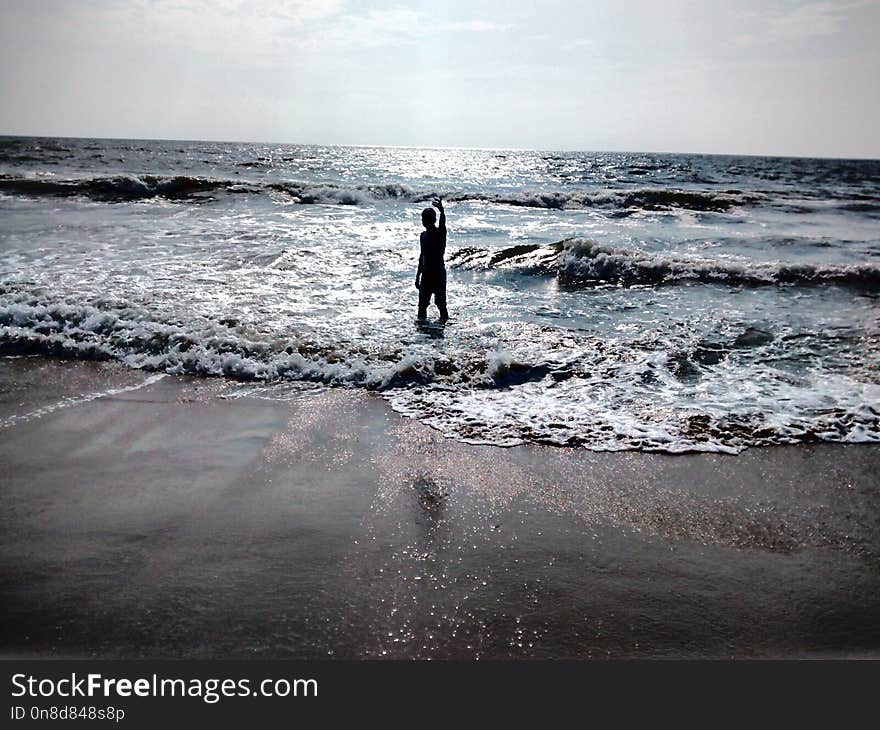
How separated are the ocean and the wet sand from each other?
0.71 m

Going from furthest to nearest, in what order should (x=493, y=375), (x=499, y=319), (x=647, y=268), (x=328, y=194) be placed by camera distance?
(x=328, y=194)
(x=647, y=268)
(x=499, y=319)
(x=493, y=375)

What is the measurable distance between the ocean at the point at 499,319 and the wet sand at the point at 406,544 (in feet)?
2.33

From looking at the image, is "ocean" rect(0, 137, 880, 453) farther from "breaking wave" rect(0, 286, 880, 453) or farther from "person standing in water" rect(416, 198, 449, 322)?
"person standing in water" rect(416, 198, 449, 322)

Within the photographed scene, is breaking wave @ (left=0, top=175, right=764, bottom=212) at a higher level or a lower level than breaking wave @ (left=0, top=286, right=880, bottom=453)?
higher

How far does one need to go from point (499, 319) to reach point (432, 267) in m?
1.35

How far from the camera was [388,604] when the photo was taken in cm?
292

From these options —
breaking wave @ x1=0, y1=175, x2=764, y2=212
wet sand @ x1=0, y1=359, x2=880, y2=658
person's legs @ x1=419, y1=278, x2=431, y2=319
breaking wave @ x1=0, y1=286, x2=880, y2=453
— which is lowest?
wet sand @ x1=0, y1=359, x2=880, y2=658

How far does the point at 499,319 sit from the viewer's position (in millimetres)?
9141

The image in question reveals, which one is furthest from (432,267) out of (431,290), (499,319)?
(499,319)

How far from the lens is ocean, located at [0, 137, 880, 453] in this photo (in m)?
5.70

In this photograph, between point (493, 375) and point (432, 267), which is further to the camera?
point (432, 267)

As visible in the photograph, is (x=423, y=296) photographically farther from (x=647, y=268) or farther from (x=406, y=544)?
(x=647, y=268)

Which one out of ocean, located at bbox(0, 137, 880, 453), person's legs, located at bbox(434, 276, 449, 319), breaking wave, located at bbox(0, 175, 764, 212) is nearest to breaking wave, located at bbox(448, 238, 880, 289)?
ocean, located at bbox(0, 137, 880, 453)

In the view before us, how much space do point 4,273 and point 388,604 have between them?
10569 millimetres
